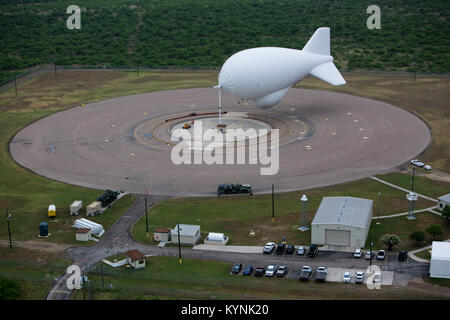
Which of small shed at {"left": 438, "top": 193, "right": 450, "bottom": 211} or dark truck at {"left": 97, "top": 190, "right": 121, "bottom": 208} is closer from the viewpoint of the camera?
small shed at {"left": 438, "top": 193, "right": 450, "bottom": 211}

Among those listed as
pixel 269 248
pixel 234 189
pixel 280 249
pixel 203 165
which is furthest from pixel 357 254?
pixel 203 165

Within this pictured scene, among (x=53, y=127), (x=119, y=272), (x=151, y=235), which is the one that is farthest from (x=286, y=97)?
(x=119, y=272)

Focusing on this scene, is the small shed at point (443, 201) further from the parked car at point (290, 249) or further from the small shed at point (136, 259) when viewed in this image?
the small shed at point (136, 259)

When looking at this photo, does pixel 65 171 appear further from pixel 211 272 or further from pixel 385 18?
pixel 385 18

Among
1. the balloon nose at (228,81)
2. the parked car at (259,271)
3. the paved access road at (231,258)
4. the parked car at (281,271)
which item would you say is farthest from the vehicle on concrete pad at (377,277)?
the balloon nose at (228,81)

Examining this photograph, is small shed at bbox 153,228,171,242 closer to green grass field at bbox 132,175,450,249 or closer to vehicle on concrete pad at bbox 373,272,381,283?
green grass field at bbox 132,175,450,249

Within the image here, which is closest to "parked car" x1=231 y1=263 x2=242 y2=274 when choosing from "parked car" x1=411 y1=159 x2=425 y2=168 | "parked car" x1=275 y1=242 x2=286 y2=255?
"parked car" x1=275 y1=242 x2=286 y2=255

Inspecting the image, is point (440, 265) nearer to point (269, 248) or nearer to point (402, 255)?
point (402, 255)
